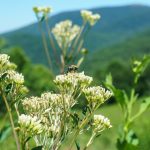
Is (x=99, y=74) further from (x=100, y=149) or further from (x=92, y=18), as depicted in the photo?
(x=92, y=18)

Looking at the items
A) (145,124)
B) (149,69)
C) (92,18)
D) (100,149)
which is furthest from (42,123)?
(149,69)

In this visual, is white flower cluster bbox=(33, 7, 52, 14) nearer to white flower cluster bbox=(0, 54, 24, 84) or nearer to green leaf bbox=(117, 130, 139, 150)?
green leaf bbox=(117, 130, 139, 150)

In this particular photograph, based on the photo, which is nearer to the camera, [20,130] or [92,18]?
[20,130]

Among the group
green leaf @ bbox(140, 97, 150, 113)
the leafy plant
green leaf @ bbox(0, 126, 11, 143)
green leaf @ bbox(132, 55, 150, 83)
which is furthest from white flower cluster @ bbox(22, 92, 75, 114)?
green leaf @ bbox(140, 97, 150, 113)

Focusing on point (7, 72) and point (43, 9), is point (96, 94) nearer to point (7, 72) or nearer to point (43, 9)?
point (7, 72)

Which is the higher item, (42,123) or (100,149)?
(42,123)

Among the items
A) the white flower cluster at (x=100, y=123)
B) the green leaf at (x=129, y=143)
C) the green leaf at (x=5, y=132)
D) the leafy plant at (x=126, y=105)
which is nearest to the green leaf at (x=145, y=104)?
the leafy plant at (x=126, y=105)

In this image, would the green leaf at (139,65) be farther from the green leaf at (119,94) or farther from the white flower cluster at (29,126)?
the white flower cluster at (29,126)
